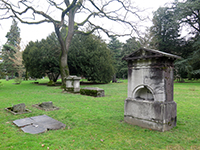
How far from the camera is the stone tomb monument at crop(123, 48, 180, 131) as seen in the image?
4.46m

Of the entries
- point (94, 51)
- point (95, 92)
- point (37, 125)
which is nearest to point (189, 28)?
point (94, 51)

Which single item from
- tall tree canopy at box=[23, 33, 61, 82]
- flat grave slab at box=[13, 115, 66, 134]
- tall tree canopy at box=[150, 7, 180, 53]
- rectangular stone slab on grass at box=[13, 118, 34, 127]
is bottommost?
flat grave slab at box=[13, 115, 66, 134]

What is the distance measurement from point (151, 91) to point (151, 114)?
782 mm

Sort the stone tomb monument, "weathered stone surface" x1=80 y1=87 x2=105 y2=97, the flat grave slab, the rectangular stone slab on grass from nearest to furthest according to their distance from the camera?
the flat grave slab < the stone tomb monument < the rectangular stone slab on grass < "weathered stone surface" x1=80 y1=87 x2=105 y2=97

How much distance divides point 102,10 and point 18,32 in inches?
1644

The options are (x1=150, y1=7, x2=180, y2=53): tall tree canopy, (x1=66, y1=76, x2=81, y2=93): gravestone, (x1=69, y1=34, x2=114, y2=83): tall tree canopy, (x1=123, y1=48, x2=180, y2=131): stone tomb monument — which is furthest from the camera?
(x1=150, y1=7, x2=180, y2=53): tall tree canopy

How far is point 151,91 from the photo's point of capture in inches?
184

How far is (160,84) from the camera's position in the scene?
4488 mm

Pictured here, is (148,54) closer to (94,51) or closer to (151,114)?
(151,114)

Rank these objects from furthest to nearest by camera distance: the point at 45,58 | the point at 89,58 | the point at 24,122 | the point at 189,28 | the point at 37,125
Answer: the point at 189,28, the point at 89,58, the point at 45,58, the point at 24,122, the point at 37,125

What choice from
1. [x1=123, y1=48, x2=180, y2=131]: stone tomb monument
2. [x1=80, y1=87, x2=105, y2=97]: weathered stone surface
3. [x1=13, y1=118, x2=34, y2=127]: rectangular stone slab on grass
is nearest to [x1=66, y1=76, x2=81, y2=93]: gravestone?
[x1=80, y1=87, x2=105, y2=97]: weathered stone surface

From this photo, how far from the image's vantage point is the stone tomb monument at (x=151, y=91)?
4461 mm

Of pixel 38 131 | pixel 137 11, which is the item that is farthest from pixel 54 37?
pixel 38 131

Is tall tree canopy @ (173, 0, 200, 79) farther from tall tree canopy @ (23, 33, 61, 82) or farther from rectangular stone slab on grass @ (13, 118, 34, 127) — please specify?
rectangular stone slab on grass @ (13, 118, 34, 127)
